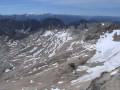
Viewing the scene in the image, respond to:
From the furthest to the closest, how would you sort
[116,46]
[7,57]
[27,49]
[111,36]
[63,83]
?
A: [27,49]
[7,57]
[111,36]
[116,46]
[63,83]

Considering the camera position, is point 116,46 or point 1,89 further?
point 116,46

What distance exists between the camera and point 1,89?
86.3m

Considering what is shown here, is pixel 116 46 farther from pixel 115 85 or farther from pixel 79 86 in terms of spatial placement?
pixel 115 85

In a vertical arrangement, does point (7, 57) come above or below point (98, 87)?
below

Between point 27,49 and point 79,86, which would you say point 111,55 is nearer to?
point 79,86

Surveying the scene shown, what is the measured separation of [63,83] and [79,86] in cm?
829

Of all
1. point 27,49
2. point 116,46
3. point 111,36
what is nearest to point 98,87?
point 116,46

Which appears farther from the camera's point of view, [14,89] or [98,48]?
[98,48]

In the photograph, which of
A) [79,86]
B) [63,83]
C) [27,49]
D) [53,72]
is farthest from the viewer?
[27,49]

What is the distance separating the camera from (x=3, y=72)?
5044 inches

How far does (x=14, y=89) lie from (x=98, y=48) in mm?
36782

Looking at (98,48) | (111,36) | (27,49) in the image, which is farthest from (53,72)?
(27,49)

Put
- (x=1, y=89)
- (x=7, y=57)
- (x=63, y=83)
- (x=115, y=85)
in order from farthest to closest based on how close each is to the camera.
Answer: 1. (x=7, y=57)
2. (x=1, y=89)
3. (x=63, y=83)
4. (x=115, y=85)

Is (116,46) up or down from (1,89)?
up
